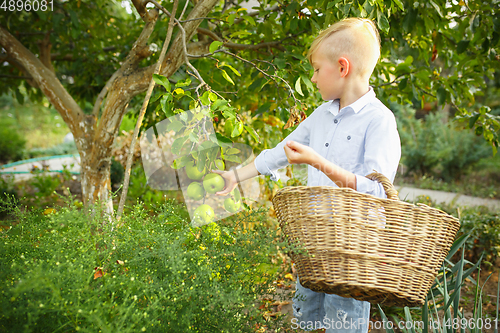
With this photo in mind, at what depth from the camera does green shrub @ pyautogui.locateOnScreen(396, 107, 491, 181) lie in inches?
235

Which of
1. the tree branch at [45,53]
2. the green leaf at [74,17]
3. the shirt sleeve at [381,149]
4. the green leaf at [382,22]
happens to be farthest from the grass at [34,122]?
the shirt sleeve at [381,149]

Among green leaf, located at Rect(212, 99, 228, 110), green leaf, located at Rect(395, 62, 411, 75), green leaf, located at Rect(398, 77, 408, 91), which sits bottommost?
green leaf, located at Rect(398, 77, 408, 91)

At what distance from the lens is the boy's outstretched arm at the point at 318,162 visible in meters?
0.95

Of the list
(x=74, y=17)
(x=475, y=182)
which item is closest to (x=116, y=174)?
(x=74, y=17)

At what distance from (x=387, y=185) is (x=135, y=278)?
0.75 metres

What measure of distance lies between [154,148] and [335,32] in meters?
0.96

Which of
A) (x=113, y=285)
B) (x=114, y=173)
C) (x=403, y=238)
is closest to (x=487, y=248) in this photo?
(x=403, y=238)

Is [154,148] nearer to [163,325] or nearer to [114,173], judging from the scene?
[163,325]

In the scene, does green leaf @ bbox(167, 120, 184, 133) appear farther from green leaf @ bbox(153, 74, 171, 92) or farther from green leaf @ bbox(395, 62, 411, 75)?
green leaf @ bbox(395, 62, 411, 75)

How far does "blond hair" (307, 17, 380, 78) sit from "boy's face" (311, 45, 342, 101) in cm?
2

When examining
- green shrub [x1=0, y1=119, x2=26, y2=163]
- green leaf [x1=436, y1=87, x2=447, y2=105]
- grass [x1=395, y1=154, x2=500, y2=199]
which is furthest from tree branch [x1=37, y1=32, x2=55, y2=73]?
green shrub [x1=0, y1=119, x2=26, y2=163]

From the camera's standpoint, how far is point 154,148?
1554mm

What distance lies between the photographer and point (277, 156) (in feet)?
4.21

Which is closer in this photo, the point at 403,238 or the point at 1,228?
the point at 403,238
